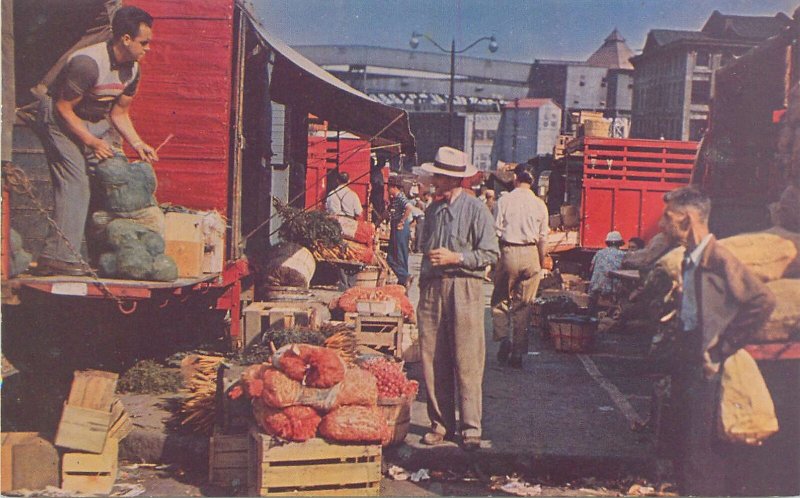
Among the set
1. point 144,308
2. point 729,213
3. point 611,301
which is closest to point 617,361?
point 611,301

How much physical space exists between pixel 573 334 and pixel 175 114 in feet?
18.6

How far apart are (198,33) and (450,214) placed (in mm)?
3873

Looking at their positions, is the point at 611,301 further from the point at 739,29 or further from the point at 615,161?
the point at 739,29

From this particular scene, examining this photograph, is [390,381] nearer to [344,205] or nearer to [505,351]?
[505,351]

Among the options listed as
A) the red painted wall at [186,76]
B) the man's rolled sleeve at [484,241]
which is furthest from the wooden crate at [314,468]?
the red painted wall at [186,76]

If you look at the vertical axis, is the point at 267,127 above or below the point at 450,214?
above

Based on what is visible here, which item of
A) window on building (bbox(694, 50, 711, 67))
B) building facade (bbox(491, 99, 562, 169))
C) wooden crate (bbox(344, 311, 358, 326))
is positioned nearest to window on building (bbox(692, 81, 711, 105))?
window on building (bbox(694, 50, 711, 67))

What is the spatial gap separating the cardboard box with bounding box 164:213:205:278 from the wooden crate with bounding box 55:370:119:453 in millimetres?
1811

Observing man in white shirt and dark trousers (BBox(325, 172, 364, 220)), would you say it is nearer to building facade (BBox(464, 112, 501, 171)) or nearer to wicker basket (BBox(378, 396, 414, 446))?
wicker basket (BBox(378, 396, 414, 446))

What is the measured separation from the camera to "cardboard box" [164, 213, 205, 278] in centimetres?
789

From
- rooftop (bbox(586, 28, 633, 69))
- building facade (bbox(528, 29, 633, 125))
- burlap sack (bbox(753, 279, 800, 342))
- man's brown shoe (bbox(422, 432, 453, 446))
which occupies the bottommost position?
man's brown shoe (bbox(422, 432, 453, 446))

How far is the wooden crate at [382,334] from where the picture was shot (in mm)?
8625

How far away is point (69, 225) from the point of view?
7.34 metres

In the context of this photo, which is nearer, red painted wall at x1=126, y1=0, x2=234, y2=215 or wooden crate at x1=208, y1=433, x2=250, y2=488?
wooden crate at x1=208, y1=433, x2=250, y2=488
